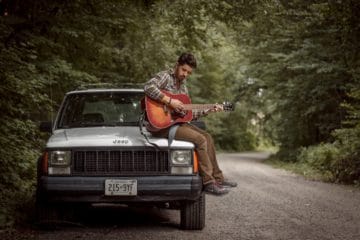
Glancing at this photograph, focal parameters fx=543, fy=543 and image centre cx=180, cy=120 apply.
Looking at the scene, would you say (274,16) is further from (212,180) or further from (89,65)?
(212,180)

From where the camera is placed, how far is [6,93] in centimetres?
824

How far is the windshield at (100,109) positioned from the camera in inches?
310

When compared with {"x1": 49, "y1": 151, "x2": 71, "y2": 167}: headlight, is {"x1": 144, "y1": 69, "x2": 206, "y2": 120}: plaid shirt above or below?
above

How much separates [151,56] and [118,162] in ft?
33.8

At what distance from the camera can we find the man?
6730mm

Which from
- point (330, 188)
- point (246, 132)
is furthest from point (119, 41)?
point (246, 132)

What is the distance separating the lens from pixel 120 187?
649 cm

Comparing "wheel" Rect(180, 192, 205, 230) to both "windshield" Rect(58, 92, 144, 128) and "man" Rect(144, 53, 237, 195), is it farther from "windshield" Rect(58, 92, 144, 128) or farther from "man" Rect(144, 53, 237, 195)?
"windshield" Rect(58, 92, 144, 128)

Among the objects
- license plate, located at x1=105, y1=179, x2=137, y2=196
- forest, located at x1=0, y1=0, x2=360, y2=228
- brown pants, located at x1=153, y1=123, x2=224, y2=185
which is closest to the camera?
license plate, located at x1=105, y1=179, x2=137, y2=196

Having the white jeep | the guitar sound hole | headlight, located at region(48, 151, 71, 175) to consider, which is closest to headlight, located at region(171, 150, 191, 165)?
the white jeep

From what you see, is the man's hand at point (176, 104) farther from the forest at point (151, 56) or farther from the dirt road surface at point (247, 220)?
the forest at point (151, 56)

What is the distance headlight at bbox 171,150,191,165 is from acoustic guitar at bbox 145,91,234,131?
38cm

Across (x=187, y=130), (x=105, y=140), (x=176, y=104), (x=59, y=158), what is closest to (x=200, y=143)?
(x=187, y=130)

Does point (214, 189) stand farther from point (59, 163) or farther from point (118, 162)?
point (59, 163)
